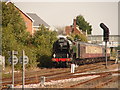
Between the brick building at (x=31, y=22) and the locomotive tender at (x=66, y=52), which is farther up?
the brick building at (x=31, y=22)

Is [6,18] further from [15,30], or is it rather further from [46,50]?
[46,50]

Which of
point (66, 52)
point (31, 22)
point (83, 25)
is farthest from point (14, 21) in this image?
point (83, 25)

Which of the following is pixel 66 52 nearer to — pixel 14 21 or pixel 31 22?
pixel 14 21

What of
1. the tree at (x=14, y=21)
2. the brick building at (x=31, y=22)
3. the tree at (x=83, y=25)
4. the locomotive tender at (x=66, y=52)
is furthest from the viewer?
the tree at (x=83, y=25)

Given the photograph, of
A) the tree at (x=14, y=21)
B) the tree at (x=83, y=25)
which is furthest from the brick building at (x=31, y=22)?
the tree at (x=83, y=25)

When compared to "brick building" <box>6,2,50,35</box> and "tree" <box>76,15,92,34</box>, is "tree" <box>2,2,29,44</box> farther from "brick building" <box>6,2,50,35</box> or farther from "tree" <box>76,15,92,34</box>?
"tree" <box>76,15,92,34</box>

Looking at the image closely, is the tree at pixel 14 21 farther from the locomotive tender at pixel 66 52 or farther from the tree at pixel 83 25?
the tree at pixel 83 25

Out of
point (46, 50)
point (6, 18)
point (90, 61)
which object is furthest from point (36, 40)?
point (90, 61)

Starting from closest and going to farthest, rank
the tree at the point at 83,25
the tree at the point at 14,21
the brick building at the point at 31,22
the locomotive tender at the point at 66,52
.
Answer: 1. the locomotive tender at the point at 66,52
2. the tree at the point at 14,21
3. the brick building at the point at 31,22
4. the tree at the point at 83,25

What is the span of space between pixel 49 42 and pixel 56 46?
818 cm

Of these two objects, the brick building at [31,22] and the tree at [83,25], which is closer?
the brick building at [31,22]

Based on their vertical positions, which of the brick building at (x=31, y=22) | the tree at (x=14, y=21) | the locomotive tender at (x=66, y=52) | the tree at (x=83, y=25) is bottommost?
the locomotive tender at (x=66, y=52)

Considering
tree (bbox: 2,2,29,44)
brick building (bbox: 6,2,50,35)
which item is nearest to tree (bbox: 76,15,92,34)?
brick building (bbox: 6,2,50,35)

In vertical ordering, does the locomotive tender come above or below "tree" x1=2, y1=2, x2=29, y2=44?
below
